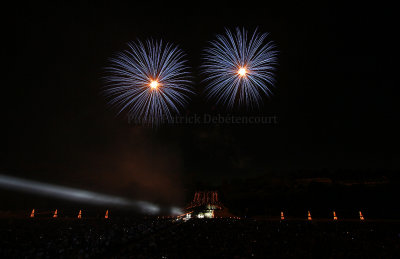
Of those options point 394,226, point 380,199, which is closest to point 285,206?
point 380,199

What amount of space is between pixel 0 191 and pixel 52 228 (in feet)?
146

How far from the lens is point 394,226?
1753 centimetres

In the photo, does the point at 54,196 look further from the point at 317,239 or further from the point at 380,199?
the point at 380,199

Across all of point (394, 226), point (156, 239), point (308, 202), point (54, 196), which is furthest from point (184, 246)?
point (54, 196)

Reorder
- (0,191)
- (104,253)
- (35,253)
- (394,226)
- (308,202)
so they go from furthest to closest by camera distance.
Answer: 1. (0,191)
2. (308,202)
3. (394,226)
4. (104,253)
5. (35,253)

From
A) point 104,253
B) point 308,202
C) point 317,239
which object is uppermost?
point 308,202

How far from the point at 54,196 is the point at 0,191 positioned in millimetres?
9980

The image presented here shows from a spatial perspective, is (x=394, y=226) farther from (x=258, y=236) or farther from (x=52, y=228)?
(x=52, y=228)

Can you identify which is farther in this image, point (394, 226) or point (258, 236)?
point (394, 226)

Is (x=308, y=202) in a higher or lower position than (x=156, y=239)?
higher

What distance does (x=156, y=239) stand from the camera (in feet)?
48.8

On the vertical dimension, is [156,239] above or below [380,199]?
below

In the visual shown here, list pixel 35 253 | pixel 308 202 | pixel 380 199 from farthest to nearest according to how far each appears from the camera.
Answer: pixel 308 202 < pixel 380 199 < pixel 35 253

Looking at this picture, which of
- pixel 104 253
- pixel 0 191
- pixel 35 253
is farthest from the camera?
pixel 0 191
